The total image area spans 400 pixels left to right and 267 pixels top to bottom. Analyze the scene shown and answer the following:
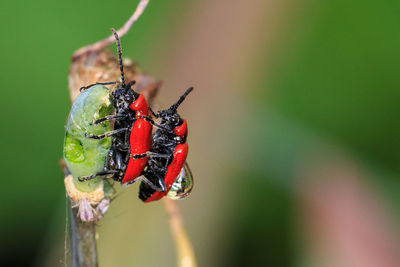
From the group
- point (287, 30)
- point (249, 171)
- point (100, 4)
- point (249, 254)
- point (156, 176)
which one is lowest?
point (249, 254)

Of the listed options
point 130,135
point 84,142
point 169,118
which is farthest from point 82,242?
point 169,118

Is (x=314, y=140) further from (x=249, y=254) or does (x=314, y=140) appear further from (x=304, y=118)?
(x=249, y=254)

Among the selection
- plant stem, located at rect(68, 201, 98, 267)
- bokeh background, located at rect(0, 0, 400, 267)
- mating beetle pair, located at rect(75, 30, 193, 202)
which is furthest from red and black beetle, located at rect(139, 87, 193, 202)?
bokeh background, located at rect(0, 0, 400, 267)

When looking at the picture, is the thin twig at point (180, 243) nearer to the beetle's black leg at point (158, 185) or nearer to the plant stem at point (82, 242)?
the beetle's black leg at point (158, 185)

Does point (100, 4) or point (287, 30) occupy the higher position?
point (100, 4)

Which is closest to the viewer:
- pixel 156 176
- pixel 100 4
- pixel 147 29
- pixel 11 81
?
pixel 156 176

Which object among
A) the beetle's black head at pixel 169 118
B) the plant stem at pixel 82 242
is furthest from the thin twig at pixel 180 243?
the plant stem at pixel 82 242

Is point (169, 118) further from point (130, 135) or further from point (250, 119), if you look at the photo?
point (250, 119)

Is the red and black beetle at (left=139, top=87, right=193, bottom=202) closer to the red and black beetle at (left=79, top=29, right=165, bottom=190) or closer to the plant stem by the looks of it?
the red and black beetle at (left=79, top=29, right=165, bottom=190)

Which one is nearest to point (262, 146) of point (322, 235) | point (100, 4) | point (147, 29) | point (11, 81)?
point (322, 235)
